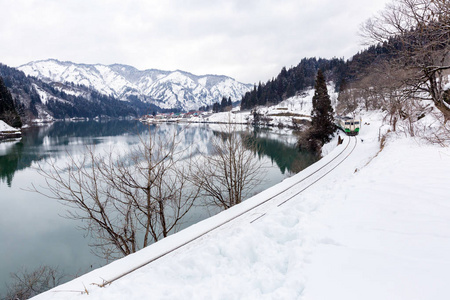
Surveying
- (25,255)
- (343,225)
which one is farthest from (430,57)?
(25,255)

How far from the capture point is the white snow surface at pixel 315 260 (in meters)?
2.73

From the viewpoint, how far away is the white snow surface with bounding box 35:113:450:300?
8.95ft

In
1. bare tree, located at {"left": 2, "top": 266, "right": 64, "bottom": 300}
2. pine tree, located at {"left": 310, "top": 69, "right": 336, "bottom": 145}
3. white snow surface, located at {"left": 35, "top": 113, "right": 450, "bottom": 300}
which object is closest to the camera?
white snow surface, located at {"left": 35, "top": 113, "right": 450, "bottom": 300}

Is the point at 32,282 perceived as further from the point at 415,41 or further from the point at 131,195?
the point at 415,41

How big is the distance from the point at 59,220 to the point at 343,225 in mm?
17941

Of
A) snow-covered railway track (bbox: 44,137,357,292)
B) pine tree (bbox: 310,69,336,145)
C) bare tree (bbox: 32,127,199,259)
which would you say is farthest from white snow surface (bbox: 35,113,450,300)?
pine tree (bbox: 310,69,336,145)

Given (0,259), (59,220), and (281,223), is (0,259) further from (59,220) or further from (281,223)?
(281,223)

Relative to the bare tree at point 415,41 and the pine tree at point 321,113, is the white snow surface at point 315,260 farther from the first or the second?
the pine tree at point 321,113

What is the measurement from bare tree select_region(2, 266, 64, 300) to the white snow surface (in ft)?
29.1

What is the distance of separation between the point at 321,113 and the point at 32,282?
119ft

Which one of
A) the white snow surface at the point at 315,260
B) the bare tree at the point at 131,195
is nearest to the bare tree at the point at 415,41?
the white snow surface at the point at 315,260

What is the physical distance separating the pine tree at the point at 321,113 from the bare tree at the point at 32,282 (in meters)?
34.5

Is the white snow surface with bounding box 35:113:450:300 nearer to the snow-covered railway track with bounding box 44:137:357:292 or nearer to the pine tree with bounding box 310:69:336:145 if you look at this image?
the snow-covered railway track with bounding box 44:137:357:292

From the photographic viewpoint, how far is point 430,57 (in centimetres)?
838
